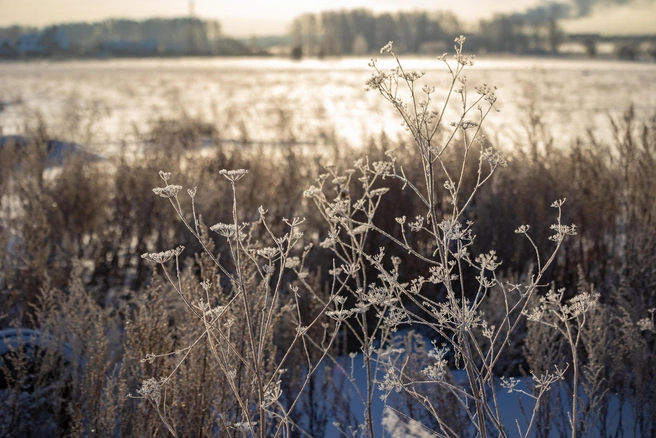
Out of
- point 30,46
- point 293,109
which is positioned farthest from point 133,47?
point 293,109

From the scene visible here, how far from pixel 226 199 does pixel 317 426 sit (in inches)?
93.5

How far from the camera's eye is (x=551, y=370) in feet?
10.2

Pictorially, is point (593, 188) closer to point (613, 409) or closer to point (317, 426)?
point (613, 409)

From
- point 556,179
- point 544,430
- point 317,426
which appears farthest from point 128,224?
point 544,430

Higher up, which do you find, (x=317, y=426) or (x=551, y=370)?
(x=551, y=370)

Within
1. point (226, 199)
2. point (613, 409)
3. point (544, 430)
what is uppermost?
point (226, 199)

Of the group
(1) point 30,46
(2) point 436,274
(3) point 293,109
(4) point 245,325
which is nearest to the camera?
(2) point 436,274

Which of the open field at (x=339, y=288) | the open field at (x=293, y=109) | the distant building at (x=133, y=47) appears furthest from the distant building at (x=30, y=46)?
the open field at (x=339, y=288)

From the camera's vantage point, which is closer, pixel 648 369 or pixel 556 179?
pixel 648 369

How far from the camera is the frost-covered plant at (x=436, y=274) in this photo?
1.69m

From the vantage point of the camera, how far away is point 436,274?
6.02 ft

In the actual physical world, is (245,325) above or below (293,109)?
below

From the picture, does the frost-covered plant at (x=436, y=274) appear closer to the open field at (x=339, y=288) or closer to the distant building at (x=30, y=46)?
the open field at (x=339, y=288)

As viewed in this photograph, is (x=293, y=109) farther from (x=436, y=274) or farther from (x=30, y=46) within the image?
(x=30, y=46)
